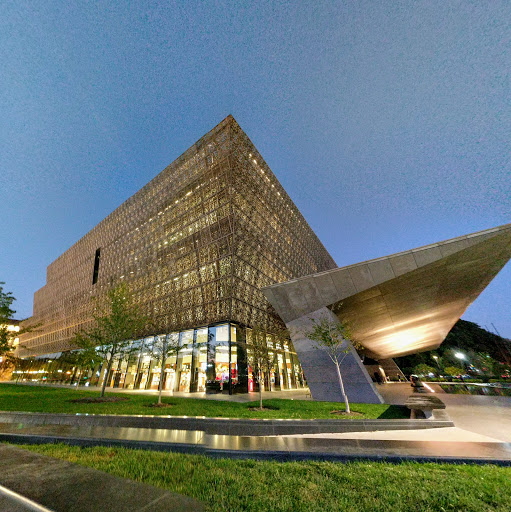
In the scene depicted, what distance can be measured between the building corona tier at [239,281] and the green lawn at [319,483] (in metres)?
13.0

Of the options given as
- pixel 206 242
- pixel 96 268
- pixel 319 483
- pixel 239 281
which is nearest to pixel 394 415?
pixel 319 483

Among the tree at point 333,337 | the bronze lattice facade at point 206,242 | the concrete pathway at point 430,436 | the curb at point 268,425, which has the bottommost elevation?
the concrete pathway at point 430,436

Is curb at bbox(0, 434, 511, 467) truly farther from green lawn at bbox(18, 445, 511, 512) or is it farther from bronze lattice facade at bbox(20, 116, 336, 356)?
bronze lattice facade at bbox(20, 116, 336, 356)

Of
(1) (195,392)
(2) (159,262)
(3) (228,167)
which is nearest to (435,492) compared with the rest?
(1) (195,392)

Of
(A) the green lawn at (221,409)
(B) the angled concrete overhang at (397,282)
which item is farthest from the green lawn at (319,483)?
(B) the angled concrete overhang at (397,282)

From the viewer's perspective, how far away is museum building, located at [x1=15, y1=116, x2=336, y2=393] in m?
29.1

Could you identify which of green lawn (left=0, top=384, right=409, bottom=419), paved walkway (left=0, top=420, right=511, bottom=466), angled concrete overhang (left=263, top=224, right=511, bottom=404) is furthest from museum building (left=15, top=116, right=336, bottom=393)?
paved walkway (left=0, top=420, right=511, bottom=466)

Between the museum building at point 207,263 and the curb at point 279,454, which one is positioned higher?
the museum building at point 207,263

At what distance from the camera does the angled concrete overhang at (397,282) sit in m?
14.6

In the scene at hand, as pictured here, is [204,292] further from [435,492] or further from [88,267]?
[88,267]

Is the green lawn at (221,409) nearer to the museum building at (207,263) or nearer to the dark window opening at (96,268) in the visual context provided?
the museum building at (207,263)

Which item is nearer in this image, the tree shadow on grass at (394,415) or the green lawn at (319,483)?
the green lawn at (319,483)

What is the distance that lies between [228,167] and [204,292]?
17475mm

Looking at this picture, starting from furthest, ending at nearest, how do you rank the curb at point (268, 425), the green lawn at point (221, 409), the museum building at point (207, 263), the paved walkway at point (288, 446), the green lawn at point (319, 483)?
the museum building at point (207, 263) < the green lawn at point (221, 409) < the curb at point (268, 425) < the paved walkway at point (288, 446) < the green lawn at point (319, 483)
